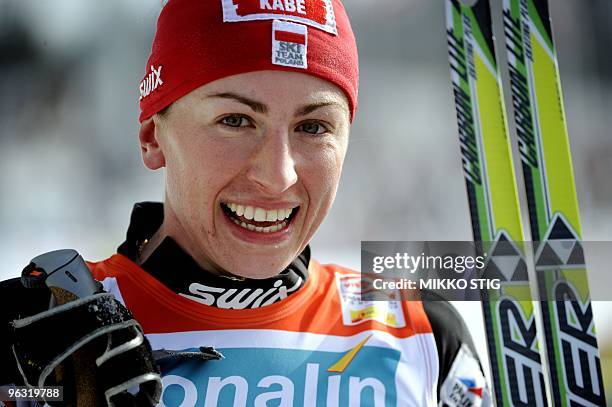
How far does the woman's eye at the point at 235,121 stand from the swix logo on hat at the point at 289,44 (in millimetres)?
142

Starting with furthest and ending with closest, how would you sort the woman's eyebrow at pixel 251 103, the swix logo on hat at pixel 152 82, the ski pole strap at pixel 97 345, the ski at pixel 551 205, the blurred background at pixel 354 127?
the blurred background at pixel 354 127 < the ski at pixel 551 205 < the swix logo on hat at pixel 152 82 < the woman's eyebrow at pixel 251 103 < the ski pole strap at pixel 97 345

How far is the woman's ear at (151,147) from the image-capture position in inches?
73.3

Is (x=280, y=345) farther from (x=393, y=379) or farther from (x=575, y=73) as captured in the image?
(x=575, y=73)

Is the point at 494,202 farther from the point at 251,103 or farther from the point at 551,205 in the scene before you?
the point at 251,103

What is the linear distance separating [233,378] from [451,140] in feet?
14.4

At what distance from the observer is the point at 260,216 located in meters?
1.75

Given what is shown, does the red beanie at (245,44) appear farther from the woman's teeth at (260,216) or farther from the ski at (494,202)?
the ski at (494,202)

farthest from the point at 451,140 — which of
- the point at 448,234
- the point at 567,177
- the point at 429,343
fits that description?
the point at 429,343

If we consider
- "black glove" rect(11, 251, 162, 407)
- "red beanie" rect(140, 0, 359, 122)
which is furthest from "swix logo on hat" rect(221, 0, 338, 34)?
"black glove" rect(11, 251, 162, 407)

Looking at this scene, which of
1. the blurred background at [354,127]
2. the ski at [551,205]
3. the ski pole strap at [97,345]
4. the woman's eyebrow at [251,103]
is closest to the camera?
the ski pole strap at [97,345]

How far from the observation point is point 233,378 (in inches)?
69.5

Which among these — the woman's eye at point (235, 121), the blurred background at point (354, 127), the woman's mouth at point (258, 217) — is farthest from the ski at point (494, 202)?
the blurred background at point (354, 127)

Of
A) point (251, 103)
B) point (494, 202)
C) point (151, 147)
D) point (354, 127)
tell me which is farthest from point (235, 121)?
point (354, 127)

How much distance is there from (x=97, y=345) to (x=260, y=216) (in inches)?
17.6
